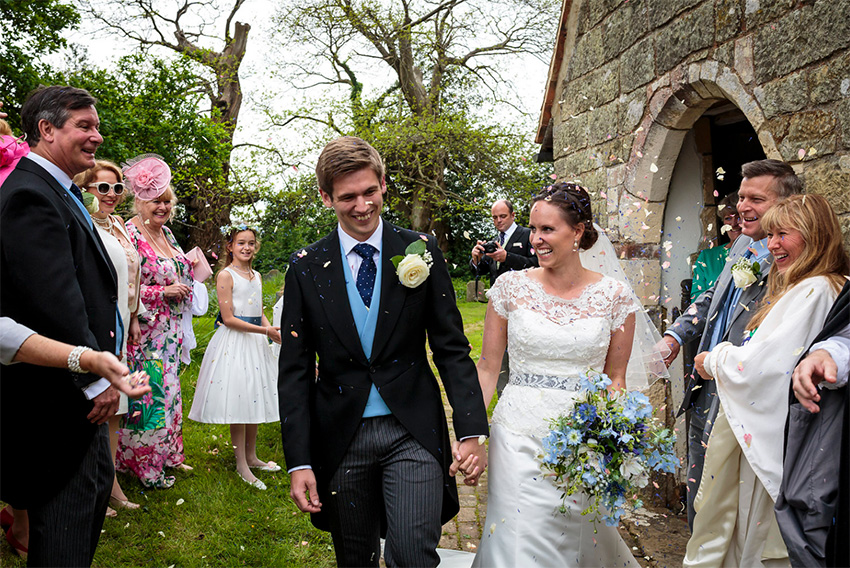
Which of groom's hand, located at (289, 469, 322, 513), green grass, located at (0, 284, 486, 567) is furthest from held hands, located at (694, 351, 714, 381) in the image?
green grass, located at (0, 284, 486, 567)

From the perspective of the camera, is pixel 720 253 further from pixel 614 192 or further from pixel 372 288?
pixel 372 288

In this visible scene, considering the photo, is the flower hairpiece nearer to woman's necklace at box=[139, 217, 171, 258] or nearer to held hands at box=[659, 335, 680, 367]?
woman's necklace at box=[139, 217, 171, 258]

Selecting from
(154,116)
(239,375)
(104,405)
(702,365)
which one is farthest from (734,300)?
(154,116)

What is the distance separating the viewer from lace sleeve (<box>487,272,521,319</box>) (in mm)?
3488

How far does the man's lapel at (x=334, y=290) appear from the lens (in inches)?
106

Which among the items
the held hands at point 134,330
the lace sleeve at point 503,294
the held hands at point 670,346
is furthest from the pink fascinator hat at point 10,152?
the held hands at point 670,346

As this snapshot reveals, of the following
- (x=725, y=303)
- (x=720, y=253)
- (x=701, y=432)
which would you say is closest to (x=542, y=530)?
(x=701, y=432)

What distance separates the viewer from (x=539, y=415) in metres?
3.21

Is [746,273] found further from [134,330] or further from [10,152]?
[134,330]

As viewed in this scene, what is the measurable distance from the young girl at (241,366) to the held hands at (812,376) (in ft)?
12.4

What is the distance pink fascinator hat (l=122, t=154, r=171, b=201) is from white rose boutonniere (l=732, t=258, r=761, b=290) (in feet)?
12.7

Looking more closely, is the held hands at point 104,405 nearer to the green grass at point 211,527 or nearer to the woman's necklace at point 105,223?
the green grass at point 211,527

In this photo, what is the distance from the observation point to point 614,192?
5.57m

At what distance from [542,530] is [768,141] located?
8.16ft
